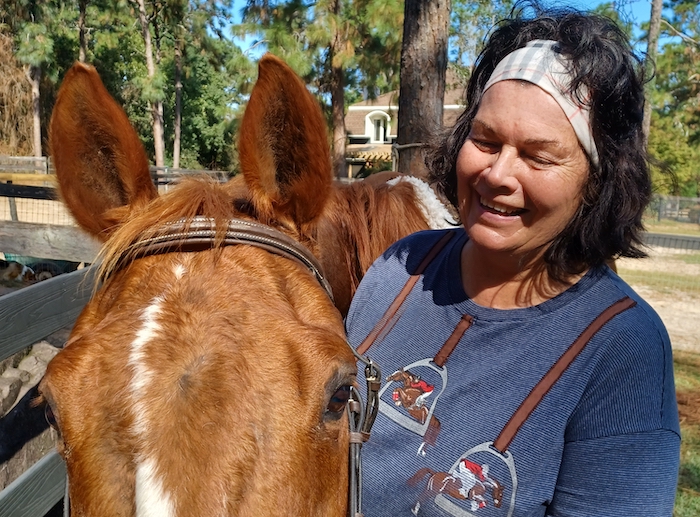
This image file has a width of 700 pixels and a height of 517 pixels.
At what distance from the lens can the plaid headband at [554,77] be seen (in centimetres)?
154

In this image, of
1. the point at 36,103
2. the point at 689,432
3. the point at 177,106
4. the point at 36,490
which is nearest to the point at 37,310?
the point at 36,490

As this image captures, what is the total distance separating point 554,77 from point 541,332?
765mm

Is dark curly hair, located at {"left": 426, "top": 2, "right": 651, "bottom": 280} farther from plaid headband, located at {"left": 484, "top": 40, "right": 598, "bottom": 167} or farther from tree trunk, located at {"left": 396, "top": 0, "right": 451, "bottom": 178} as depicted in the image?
tree trunk, located at {"left": 396, "top": 0, "right": 451, "bottom": 178}

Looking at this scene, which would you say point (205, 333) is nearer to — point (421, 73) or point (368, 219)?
point (368, 219)

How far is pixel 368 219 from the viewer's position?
282 centimetres

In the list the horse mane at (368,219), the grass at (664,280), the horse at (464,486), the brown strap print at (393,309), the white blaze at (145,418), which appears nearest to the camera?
the white blaze at (145,418)

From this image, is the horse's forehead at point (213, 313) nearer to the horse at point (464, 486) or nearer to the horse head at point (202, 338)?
the horse head at point (202, 338)

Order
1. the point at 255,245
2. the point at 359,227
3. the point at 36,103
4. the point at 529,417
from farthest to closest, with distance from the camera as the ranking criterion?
the point at 36,103, the point at 359,227, the point at 255,245, the point at 529,417

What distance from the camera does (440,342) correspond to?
1766 mm

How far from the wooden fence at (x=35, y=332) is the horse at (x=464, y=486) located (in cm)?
194

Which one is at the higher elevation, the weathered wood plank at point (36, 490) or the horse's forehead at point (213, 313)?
the horse's forehead at point (213, 313)

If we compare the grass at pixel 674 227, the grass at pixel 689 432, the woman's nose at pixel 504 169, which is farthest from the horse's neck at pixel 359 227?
the grass at pixel 674 227

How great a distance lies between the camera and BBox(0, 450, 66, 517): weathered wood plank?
268cm

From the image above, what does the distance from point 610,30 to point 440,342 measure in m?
1.16
